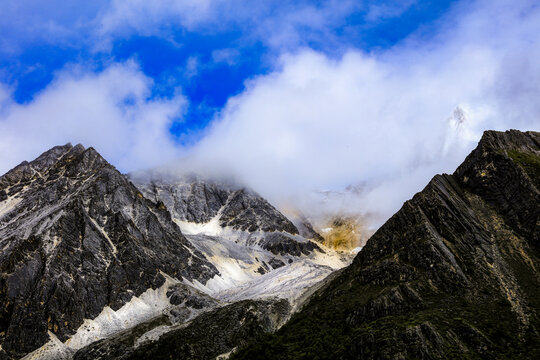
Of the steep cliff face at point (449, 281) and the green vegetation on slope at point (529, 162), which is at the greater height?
the green vegetation on slope at point (529, 162)

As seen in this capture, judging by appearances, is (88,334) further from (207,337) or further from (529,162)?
(529,162)

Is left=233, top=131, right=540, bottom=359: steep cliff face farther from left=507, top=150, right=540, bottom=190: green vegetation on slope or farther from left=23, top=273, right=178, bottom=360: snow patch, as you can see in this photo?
left=23, top=273, right=178, bottom=360: snow patch

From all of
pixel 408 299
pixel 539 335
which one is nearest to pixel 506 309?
pixel 539 335

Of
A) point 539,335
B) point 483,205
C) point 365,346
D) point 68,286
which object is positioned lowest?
point 539,335

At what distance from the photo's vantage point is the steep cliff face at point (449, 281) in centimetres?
9369

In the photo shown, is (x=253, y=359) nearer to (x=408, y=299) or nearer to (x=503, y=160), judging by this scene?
(x=408, y=299)

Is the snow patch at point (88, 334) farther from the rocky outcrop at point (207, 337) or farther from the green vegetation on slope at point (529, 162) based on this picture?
the green vegetation on slope at point (529, 162)

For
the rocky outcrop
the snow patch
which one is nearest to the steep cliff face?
the rocky outcrop

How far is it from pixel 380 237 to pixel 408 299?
109ft

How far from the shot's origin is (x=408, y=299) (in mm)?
113438

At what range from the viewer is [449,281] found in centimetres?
11481

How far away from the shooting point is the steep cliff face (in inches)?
3688

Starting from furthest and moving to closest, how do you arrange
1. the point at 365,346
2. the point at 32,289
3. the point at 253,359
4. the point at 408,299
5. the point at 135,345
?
the point at 32,289 → the point at 135,345 → the point at 253,359 → the point at 408,299 → the point at 365,346

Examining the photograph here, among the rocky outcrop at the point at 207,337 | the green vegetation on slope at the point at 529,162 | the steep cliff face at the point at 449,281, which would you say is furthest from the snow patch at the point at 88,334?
the green vegetation on slope at the point at 529,162
